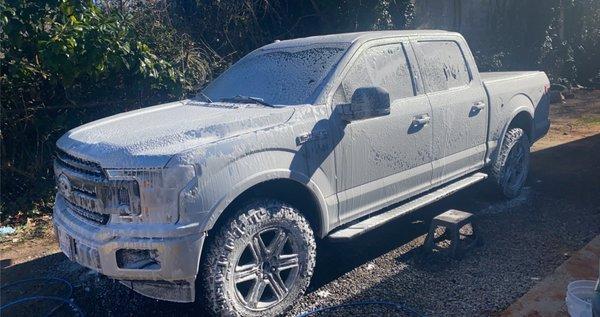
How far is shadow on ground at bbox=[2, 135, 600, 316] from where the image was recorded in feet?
12.7

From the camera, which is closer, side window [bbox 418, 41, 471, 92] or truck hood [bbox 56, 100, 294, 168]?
truck hood [bbox 56, 100, 294, 168]

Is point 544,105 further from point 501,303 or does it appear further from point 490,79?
point 501,303

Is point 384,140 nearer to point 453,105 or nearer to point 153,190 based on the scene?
point 453,105

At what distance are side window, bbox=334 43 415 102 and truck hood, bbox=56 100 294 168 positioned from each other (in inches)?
25.7

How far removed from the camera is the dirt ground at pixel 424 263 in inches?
152

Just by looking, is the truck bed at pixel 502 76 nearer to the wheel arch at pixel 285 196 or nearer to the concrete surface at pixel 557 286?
the concrete surface at pixel 557 286

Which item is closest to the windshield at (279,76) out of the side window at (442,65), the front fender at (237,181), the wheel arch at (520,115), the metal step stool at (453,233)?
the front fender at (237,181)

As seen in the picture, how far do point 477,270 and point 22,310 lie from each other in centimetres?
360

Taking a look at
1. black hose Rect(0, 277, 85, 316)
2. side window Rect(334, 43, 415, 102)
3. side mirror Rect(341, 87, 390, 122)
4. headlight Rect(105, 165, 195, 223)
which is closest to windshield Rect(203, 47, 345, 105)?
side window Rect(334, 43, 415, 102)

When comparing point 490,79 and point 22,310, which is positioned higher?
point 490,79

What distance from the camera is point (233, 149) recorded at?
328cm

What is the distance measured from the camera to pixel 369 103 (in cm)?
376

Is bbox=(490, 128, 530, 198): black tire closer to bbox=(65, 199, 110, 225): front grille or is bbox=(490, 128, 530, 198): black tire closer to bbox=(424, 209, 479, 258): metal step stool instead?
bbox=(424, 209, 479, 258): metal step stool

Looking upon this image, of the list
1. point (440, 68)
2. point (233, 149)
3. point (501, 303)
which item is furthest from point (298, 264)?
point (440, 68)
